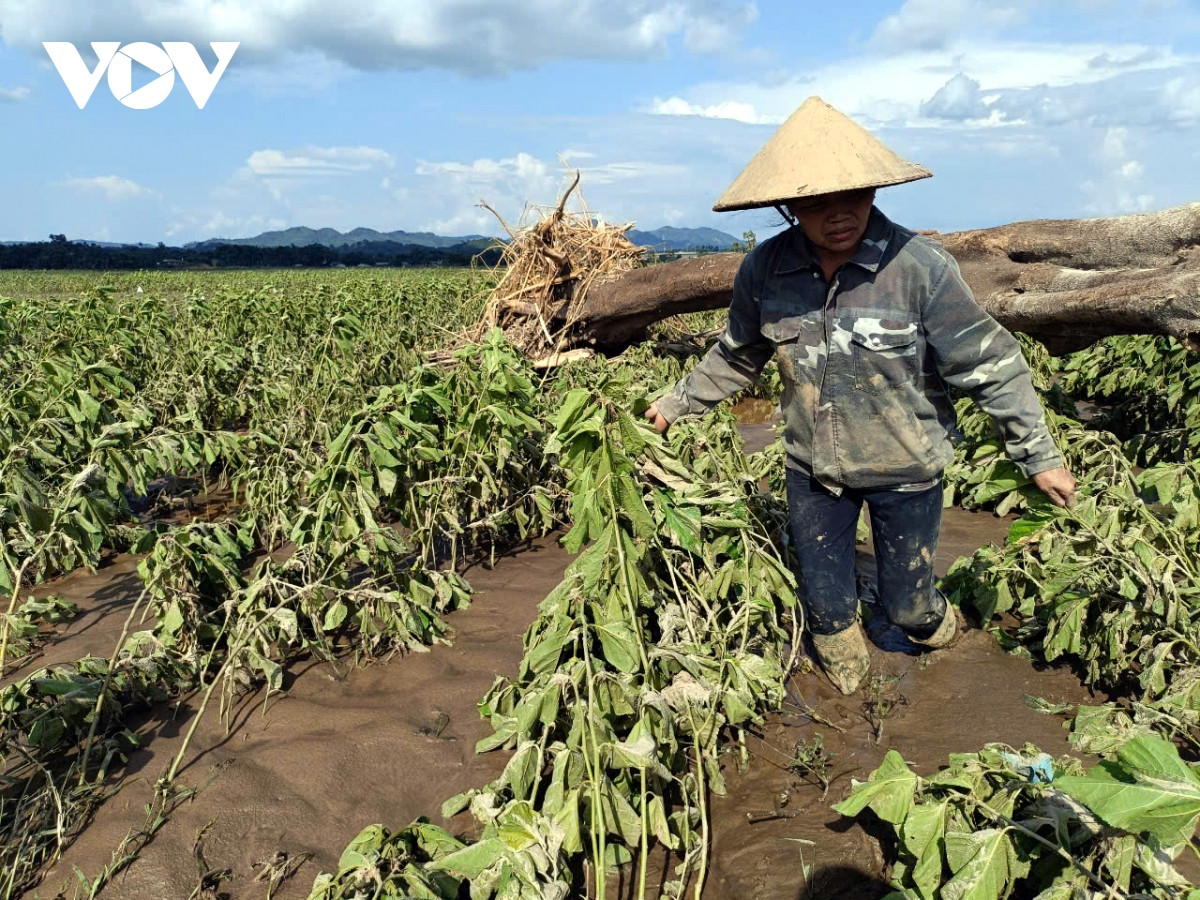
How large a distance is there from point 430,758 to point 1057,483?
2077mm

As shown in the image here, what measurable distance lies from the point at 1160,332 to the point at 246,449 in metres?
4.86

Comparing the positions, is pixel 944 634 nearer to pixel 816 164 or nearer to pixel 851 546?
pixel 851 546

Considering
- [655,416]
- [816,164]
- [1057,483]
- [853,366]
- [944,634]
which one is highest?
[816,164]

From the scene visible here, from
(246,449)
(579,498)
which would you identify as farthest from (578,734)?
(246,449)

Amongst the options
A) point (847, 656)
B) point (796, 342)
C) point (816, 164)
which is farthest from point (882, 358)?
point (847, 656)

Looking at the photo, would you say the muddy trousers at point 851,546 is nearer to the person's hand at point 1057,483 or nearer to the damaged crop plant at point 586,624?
the damaged crop plant at point 586,624

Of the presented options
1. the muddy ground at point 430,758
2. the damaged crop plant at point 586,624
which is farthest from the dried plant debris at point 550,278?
the muddy ground at point 430,758

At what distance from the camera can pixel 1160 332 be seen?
13.9 feet

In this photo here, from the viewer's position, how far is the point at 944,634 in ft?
10.1

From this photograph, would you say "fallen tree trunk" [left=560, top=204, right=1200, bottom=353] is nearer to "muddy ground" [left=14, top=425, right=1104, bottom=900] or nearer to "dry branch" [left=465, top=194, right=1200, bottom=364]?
"dry branch" [left=465, top=194, right=1200, bottom=364]

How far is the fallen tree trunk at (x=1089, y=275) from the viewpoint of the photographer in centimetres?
415

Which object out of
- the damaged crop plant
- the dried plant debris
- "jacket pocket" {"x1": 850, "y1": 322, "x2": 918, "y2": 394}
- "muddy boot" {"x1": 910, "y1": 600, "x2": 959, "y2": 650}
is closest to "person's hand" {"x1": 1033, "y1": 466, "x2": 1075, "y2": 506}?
the damaged crop plant

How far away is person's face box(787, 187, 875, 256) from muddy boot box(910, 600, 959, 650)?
1482mm

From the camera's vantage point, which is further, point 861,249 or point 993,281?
point 993,281
